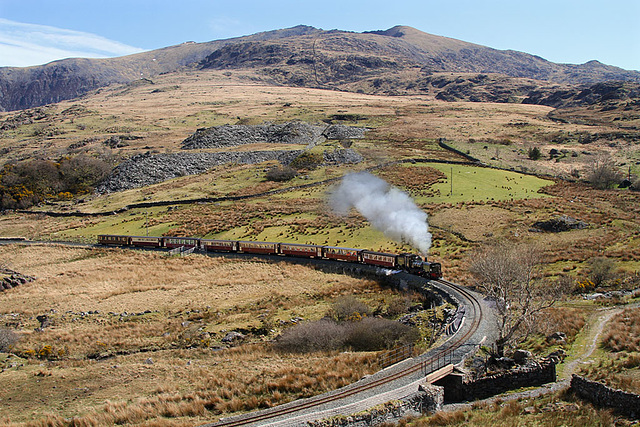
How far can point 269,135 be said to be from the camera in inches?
4958

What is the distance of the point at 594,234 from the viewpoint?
4941cm

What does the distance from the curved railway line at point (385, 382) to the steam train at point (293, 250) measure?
435 inches

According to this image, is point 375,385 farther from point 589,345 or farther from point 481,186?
point 481,186

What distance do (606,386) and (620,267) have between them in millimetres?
25407

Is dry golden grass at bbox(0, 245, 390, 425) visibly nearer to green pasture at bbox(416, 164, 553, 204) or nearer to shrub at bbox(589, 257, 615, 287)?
shrub at bbox(589, 257, 615, 287)

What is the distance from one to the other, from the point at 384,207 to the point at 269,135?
7414cm

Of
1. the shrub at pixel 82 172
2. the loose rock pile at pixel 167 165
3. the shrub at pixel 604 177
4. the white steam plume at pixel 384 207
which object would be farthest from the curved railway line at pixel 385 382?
the shrub at pixel 82 172

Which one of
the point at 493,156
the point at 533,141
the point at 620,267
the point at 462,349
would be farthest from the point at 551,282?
the point at 533,141

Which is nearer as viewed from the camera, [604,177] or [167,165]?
[604,177]

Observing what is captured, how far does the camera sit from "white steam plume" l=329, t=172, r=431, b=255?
48469 millimetres

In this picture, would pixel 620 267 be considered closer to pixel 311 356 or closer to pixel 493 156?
pixel 311 356

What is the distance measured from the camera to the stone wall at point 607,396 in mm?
15891

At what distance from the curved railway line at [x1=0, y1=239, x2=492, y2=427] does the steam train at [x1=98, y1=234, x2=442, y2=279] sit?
1105 cm

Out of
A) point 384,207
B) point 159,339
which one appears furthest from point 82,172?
point 159,339
